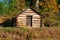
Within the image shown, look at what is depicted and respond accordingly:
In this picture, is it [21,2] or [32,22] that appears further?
[21,2]

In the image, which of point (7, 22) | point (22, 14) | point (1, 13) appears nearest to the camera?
point (22, 14)

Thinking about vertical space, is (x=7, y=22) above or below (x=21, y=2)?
below

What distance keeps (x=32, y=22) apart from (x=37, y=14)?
1.39 meters

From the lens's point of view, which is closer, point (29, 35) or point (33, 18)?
point (29, 35)

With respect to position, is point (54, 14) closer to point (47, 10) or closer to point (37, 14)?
point (47, 10)

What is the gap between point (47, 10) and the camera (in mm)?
47188

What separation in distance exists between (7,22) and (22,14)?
5955 mm

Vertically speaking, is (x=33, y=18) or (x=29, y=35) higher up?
(x=29, y=35)

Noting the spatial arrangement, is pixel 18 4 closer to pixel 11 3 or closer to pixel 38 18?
pixel 11 3

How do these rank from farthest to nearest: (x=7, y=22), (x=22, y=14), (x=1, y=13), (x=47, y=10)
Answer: (x=1, y=13) → (x=47, y=10) → (x=7, y=22) → (x=22, y=14)

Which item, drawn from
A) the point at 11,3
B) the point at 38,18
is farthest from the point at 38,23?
the point at 11,3

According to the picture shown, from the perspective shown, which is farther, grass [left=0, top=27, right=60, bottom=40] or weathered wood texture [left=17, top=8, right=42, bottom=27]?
weathered wood texture [left=17, top=8, right=42, bottom=27]

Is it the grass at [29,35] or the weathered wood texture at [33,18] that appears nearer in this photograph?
the grass at [29,35]

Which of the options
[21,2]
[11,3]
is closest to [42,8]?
[21,2]
